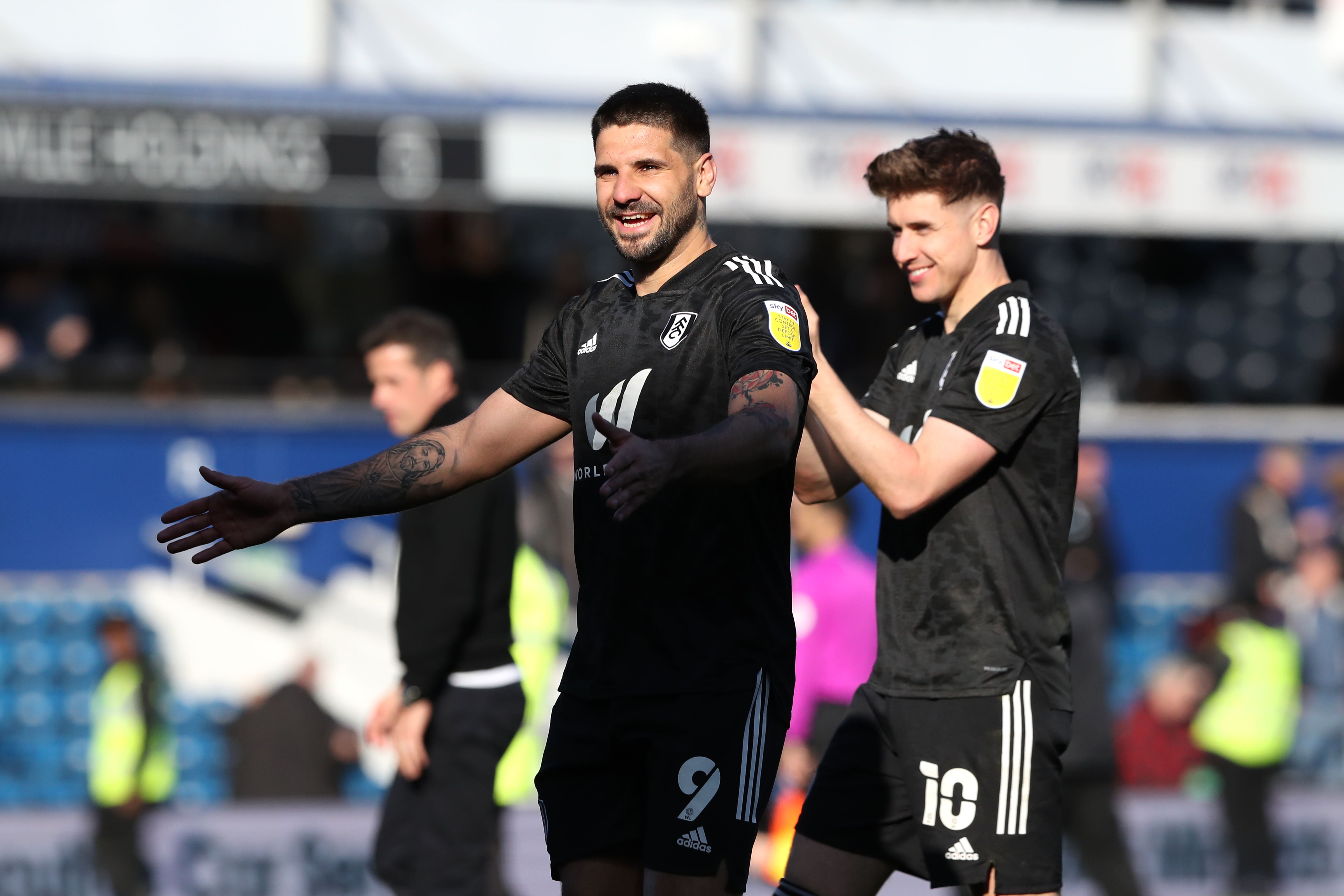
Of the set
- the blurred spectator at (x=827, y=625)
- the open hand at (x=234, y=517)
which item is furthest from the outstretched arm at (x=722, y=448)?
the blurred spectator at (x=827, y=625)

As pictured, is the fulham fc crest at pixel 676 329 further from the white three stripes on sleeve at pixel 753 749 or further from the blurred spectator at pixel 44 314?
the blurred spectator at pixel 44 314

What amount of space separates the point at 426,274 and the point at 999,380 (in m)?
8.83

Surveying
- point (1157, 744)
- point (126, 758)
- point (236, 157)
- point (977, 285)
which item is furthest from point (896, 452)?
point (236, 157)

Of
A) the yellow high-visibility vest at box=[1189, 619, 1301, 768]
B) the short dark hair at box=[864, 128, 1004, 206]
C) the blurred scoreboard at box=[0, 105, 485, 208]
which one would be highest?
the blurred scoreboard at box=[0, 105, 485, 208]

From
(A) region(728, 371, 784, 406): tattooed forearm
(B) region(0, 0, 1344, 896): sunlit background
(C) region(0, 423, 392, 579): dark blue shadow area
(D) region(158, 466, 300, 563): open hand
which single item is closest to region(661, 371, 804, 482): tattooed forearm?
(A) region(728, 371, 784, 406): tattooed forearm

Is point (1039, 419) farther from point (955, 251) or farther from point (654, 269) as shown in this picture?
point (654, 269)

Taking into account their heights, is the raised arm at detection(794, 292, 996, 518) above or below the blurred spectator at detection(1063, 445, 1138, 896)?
above

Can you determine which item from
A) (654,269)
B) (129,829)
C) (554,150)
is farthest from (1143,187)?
(654,269)

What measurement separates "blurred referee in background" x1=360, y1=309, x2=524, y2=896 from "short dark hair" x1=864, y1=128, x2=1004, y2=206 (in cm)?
192

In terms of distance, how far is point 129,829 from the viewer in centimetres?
797

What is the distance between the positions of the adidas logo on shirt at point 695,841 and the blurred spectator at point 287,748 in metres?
6.46

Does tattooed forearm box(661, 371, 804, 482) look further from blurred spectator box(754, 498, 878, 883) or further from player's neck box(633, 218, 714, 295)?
blurred spectator box(754, 498, 878, 883)

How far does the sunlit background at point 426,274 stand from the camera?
10.3 meters

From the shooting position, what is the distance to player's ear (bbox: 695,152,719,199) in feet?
10.6
